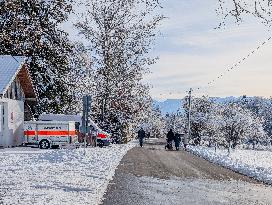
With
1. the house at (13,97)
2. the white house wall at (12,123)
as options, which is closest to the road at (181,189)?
the house at (13,97)

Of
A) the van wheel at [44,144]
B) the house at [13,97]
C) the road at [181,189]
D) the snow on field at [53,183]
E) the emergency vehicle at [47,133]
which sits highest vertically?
Result: the house at [13,97]

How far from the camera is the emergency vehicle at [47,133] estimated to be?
38125mm

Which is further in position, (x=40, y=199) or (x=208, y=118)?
(x=208, y=118)

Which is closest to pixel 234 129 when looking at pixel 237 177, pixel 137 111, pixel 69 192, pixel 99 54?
pixel 137 111

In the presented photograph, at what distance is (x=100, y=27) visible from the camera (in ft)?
154

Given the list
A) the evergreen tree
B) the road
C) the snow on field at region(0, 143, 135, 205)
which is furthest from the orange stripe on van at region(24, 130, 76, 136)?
the road

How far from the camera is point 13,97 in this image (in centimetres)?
3891

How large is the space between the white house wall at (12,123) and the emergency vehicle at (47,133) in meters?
1.04

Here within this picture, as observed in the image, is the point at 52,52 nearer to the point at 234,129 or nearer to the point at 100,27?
the point at 100,27

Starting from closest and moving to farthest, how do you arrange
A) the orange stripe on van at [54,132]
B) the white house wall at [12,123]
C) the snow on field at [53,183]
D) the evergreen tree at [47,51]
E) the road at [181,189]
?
the snow on field at [53,183] → the road at [181,189] → the white house wall at [12,123] → the orange stripe on van at [54,132] → the evergreen tree at [47,51]

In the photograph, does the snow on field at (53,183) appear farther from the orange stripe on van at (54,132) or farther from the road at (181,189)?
the orange stripe on van at (54,132)

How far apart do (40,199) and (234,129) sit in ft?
315

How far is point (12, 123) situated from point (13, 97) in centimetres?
207

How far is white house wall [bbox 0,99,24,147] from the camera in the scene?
3650 cm
